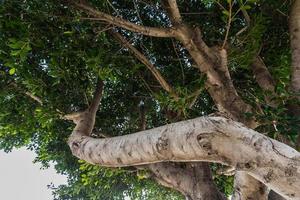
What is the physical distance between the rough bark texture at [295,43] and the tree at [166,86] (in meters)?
0.02

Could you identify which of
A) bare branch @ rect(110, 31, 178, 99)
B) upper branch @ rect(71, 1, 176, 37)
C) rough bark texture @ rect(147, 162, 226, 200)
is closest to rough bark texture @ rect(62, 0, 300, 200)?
upper branch @ rect(71, 1, 176, 37)

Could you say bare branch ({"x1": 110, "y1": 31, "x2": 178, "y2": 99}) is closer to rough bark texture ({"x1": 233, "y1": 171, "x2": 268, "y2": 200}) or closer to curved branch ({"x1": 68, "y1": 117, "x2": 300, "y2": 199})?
curved branch ({"x1": 68, "y1": 117, "x2": 300, "y2": 199})

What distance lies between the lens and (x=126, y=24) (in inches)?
190

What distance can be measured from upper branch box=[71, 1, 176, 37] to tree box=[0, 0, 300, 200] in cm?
2

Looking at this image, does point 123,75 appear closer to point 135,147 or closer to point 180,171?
point 180,171

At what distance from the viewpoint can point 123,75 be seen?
6.54 m

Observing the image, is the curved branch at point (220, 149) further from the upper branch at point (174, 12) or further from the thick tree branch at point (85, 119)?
the upper branch at point (174, 12)

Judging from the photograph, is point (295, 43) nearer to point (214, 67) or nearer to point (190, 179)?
point (214, 67)

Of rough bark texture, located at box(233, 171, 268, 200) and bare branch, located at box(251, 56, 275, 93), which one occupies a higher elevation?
bare branch, located at box(251, 56, 275, 93)

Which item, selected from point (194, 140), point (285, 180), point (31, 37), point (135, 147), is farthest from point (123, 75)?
point (285, 180)

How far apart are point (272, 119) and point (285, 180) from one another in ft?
5.03

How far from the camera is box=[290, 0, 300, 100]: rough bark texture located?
4738 millimetres

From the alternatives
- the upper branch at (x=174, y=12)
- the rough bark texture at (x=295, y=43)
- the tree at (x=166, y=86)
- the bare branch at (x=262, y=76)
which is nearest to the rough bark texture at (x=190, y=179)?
the tree at (x=166, y=86)

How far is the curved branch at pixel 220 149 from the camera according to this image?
2215 millimetres
